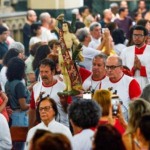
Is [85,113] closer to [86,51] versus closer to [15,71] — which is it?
[15,71]

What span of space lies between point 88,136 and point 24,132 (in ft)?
9.31

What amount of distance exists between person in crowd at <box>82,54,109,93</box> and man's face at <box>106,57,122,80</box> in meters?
0.13

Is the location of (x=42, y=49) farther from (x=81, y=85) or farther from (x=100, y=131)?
(x=100, y=131)

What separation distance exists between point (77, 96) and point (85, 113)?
2.18 meters

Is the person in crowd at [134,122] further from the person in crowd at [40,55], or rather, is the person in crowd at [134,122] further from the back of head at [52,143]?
the person in crowd at [40,55]

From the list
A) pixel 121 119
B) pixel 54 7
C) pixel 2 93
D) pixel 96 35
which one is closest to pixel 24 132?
pixel 2 93

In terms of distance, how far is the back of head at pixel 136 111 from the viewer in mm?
9438

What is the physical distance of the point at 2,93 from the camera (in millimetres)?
12148

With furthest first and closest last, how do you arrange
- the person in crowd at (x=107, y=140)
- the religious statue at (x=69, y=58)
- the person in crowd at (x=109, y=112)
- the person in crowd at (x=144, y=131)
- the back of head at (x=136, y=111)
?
1. the religious statue at (x=69, y=58)
2. the person in crowd at (x=109, y=112)
3. the back of head at (x=136, y=111)
4. the person in crowd at (x=144, y=131)
5. the person in crowd at (x=107, y=140)

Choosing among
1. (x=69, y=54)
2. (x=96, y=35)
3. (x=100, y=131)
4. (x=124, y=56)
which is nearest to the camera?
(x=100, y=131)

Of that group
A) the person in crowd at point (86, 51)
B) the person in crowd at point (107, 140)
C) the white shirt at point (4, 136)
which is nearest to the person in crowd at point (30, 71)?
the person in crowd at point (86, 51)

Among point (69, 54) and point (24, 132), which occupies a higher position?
point (69, 54)

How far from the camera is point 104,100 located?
33.4ft

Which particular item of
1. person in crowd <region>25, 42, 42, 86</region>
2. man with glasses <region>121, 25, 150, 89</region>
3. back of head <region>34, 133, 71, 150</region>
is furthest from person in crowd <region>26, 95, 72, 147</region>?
man with glasses <region>121, 25, 150, 89</region>
